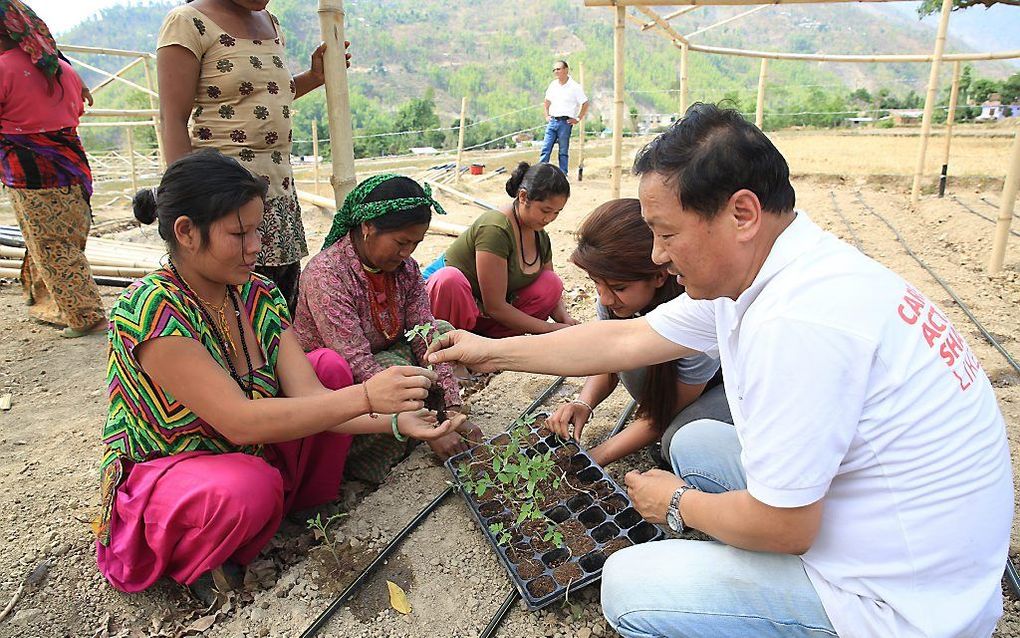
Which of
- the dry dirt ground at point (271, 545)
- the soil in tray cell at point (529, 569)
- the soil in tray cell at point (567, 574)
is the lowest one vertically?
the dry dirt ground at point (271, 545)

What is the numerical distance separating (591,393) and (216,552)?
56.9 inches

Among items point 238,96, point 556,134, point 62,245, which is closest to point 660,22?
point 556,134

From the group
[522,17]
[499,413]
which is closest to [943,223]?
[499,413]

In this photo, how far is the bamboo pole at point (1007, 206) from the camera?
15.6ft

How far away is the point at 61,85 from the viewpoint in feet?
12.2

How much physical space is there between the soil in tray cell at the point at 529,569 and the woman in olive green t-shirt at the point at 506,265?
1.55 metres

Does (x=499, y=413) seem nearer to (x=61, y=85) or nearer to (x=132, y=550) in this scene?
(x=132, y=550)

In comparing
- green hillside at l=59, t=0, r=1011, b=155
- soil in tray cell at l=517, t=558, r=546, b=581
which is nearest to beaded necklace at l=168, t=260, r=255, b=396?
soil in tray cell at l=517, t=558, r=546, b=581

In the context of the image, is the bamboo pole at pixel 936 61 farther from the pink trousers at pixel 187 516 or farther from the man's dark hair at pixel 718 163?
the pink trousers at pixel 187 516

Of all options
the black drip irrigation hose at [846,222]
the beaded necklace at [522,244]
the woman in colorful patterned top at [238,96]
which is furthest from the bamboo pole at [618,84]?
the woman in colorful patterned top at [238,96]

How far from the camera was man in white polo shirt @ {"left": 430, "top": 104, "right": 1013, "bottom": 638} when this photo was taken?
3.95ft

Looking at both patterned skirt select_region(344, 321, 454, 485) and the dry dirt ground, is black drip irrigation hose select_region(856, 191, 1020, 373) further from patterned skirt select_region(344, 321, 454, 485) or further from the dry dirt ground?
patterned skirt select_region(344, 321, 454, 485)

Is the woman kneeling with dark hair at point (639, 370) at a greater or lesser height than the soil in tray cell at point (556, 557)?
greater

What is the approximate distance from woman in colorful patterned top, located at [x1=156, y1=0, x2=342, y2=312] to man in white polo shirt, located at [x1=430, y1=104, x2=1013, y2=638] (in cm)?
190
